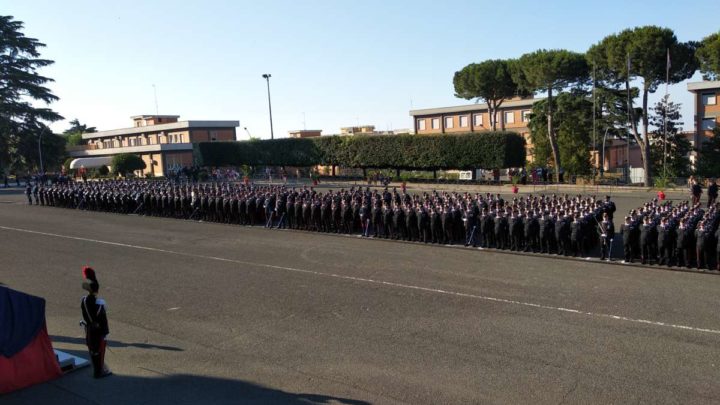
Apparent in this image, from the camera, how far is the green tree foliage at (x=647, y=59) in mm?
33719

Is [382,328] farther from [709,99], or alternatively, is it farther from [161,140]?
[161,140]

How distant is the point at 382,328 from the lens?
9.09 meters

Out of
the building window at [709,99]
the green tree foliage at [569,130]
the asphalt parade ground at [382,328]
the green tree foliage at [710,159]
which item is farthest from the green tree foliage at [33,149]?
the building window at [709,99]

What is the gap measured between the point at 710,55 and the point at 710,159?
616 centimetres

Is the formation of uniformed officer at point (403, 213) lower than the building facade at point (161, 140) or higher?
lower

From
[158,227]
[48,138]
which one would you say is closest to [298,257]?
[158,227]

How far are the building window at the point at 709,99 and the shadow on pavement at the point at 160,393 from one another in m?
39.3

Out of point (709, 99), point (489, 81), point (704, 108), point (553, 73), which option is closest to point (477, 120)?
point (489, 81)

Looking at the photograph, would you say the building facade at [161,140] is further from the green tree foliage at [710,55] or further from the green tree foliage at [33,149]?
the green tree foliage at [710,55]

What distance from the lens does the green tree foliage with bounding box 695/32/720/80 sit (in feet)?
107

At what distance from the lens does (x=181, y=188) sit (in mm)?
25609

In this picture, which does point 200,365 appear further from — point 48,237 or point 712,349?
point 48,237

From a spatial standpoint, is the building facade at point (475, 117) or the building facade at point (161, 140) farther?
the building facade at point (161, 140)

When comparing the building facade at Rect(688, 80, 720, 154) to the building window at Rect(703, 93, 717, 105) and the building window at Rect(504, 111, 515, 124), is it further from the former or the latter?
the building window at Rect(504, 111, 515, 124)
